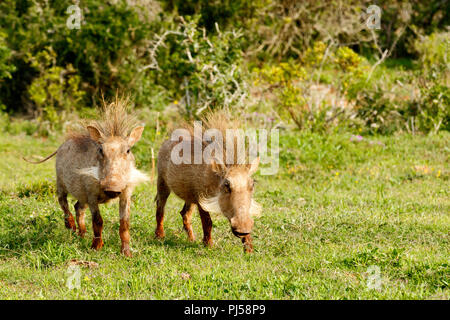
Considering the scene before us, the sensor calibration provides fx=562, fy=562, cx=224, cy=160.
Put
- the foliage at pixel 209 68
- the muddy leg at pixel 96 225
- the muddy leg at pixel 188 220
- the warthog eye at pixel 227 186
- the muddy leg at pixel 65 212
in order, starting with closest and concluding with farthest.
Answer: the warthog eye at pixel 227 186
the muddy leg at pixel 96 225
the muddy leg at pixel 188 220
the muddy leg at pixel 65 212
the foliage at pixel 209 68

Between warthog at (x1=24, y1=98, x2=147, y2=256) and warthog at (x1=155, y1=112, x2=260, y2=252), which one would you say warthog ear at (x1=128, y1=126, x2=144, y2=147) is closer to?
warthog at (x1=24, y1=98, x2=147, y2=256)

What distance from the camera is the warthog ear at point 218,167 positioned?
5.39m

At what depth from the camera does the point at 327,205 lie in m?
7.55

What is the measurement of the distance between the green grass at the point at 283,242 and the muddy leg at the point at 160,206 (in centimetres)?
12

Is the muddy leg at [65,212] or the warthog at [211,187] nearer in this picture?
the warthog at [211,187]

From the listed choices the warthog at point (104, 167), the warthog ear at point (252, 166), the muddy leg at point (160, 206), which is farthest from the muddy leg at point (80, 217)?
Result: the warthog ear at point (252, 166)

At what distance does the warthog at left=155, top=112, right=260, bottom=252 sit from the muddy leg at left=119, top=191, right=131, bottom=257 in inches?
26.6

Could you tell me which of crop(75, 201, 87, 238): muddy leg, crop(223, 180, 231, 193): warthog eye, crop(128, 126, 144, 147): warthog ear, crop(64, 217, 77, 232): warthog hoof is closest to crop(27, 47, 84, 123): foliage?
crop(64, 217, 77, 232): warthog hoof

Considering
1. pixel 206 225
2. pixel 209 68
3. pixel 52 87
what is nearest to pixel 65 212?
pixel 206 225

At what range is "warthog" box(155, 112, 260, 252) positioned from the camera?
511 cm

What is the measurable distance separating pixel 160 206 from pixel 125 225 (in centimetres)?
93

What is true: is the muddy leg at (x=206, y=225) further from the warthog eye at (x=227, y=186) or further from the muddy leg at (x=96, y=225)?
the muddy leg at (x=96, y=225)
